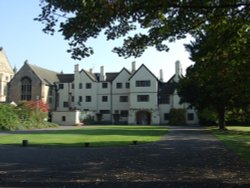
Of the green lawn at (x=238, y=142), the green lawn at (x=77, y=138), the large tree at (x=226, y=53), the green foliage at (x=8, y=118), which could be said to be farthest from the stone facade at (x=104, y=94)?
the large tree at (x=226, y=53)

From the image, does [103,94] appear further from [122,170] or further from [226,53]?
[122,170]

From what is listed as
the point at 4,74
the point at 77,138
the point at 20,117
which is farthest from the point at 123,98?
the point at 77,138

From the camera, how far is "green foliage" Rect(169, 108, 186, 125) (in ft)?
255

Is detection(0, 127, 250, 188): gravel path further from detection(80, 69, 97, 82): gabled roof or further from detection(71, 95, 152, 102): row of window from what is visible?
detection(80, 69, 97, 82): gabled roof

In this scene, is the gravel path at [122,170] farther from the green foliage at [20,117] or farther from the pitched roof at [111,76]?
the pitched roof at [111,76]

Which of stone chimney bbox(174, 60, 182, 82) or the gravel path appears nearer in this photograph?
the gravel path

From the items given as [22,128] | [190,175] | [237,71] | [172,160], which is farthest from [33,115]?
[190,175]

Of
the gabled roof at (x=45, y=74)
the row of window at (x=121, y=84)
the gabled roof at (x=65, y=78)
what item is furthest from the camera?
the gabled roof at (x=65, y=78)

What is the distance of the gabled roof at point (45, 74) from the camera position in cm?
8725

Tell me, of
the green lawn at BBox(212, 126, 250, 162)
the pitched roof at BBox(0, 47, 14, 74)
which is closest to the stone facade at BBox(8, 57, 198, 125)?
the pitched roof at BBox(0, 47, 14, 74)

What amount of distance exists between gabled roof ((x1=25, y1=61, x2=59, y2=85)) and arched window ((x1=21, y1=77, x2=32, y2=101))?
2.42m

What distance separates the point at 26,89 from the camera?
86.8 m

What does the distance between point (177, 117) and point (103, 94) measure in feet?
57.2

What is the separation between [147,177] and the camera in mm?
12812
